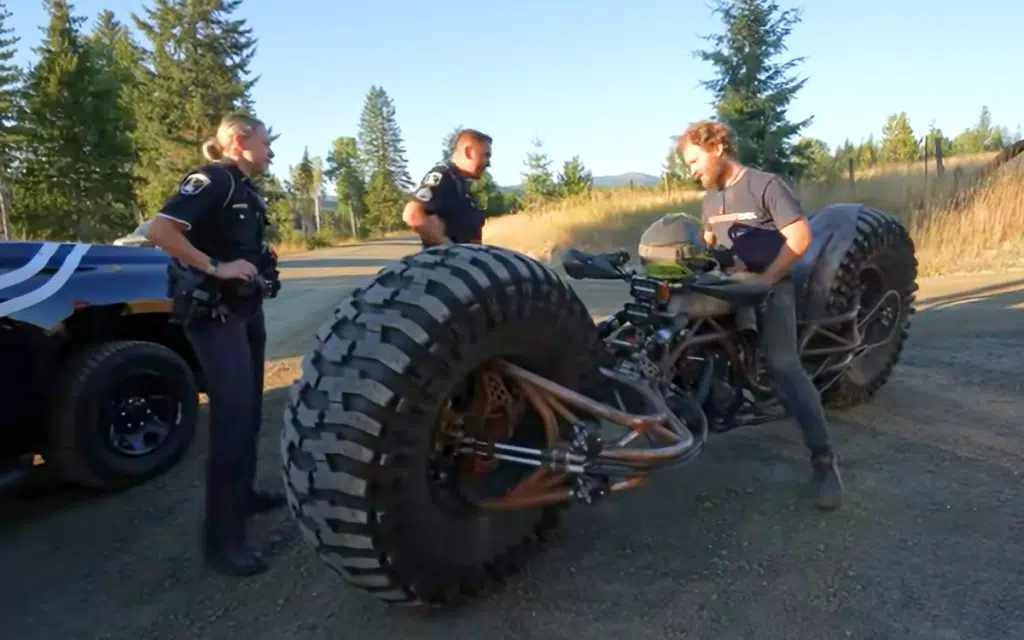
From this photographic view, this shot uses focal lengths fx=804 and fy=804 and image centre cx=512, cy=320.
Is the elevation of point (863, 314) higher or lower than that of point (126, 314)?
lower

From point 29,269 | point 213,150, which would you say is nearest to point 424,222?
point 213,150

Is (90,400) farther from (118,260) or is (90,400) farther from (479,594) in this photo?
(479,594)

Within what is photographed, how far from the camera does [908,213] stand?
14953mm

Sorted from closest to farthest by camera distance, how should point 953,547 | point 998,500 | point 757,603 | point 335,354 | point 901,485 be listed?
1. point 335,354
2. point 757,603
3. point 953,547
4. point 998,500
5. point 901,485

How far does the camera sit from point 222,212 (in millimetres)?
3342

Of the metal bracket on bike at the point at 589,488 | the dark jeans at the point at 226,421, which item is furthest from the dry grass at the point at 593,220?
the metal bracket on bike at the point at 589,488

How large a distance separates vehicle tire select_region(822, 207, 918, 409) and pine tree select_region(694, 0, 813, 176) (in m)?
22.2

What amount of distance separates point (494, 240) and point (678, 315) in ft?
75.5

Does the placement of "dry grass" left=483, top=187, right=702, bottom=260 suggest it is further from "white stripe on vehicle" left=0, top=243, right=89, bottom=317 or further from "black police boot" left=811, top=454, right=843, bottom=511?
"black police boot" left=811, top=454, right=843, bottom=511

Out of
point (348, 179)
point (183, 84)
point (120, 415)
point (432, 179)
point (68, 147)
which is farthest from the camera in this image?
point (348, 179)

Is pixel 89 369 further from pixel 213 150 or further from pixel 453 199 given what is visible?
pixel 453 199

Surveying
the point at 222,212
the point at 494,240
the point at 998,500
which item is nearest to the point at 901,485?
the point at 998,500

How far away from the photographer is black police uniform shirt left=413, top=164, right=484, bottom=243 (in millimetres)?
4758

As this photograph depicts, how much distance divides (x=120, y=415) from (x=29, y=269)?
86 cm
